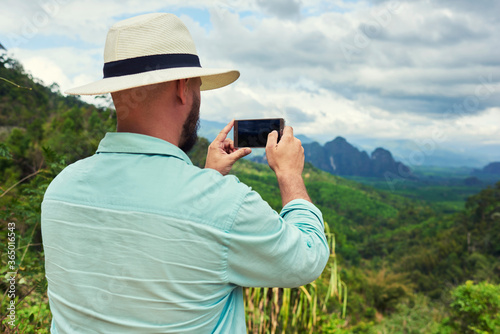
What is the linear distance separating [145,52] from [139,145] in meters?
0.28

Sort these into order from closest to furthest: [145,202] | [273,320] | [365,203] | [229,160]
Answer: [145,202] → [229,160] → [273,320] → [365,203]

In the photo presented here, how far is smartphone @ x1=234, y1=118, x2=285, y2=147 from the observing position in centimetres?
139

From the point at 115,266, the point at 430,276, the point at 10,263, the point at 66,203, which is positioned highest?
the point at 66,203

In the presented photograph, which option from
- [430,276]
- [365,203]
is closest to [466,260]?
[430,276]

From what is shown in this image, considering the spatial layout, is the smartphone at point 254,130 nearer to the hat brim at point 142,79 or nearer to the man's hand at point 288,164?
the man's hand at point 288,164

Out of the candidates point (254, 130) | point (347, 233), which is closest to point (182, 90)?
point (254, 130)

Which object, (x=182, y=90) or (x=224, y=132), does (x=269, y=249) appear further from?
(x=224, y=132)

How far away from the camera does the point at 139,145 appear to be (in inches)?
36.8

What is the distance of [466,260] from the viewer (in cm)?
3831

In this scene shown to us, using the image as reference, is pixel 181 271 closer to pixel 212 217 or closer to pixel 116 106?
pixel 212 217

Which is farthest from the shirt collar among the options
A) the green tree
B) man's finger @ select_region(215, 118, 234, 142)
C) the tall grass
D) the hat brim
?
the green tree

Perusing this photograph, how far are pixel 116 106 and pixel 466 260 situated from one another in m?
45.2

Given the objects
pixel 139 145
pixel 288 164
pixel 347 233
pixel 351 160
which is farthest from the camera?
pixel 351 160

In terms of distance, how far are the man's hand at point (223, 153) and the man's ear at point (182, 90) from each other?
1.17ft
